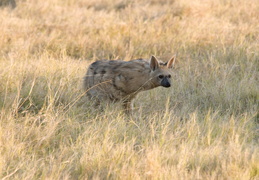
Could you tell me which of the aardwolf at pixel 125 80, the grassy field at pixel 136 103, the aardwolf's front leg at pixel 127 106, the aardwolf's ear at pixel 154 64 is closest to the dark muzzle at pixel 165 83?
the aardwolf at pixel 125 80

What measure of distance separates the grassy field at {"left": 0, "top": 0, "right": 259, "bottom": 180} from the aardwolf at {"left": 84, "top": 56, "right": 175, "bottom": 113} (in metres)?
0.21

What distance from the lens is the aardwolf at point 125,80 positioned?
647 cm

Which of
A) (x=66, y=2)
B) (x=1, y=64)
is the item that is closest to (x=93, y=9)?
(x=66, y=2)

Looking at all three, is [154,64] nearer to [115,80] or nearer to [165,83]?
[165,83]

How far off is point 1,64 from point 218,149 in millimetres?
3895

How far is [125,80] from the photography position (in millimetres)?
6480

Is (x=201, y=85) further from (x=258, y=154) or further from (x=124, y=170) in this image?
(x=124, y=170)

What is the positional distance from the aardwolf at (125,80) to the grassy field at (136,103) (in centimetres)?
21

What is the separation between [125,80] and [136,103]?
1.93 ft

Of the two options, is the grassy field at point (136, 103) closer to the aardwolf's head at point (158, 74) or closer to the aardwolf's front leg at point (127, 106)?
the aardwolf's front leg at point (127, 106)

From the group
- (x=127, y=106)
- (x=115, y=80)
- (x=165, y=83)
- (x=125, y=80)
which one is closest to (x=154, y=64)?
(x=165, y=83)

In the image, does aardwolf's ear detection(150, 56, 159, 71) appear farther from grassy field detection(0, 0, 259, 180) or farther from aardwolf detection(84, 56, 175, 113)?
→ grassy field detection(0, 0, 259, 180)

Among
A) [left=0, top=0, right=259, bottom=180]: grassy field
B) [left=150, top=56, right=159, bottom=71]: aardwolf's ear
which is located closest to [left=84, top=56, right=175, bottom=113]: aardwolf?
[left=150, top=56, right=159, bottom=71]: aardwolf's ear

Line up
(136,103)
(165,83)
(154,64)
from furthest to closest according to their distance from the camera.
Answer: (136,103)
(154,64)
(165,83)
